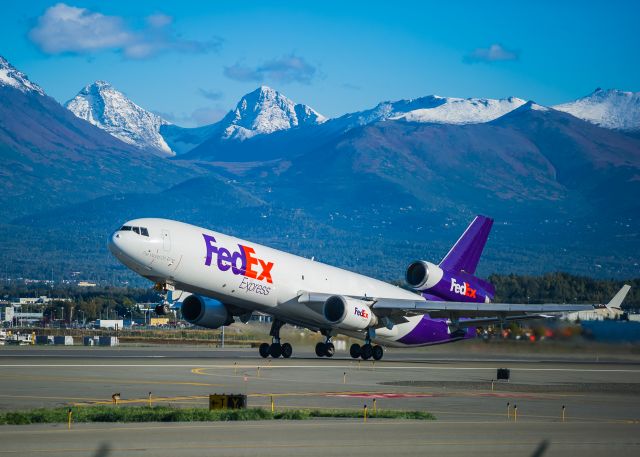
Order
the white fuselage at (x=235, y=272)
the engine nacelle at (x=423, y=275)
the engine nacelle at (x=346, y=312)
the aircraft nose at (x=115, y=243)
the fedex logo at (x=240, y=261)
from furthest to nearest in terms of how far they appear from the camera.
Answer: the engine nacelle at (x=423, y=275) < the engine nacelle at (x=346, y=312) < the fedex logo at (x=240, y=261) < the white fuselage at (x=235, y=272) < the aircraft nose at (x=115, y=243)

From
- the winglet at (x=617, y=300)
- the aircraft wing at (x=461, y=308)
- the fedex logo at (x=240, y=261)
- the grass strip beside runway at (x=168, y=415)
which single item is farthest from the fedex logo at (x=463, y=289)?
the grass strip beside runway at (x=168, y=415)

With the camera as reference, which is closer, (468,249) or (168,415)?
(168,415)

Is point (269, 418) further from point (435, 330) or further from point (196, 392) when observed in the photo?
point (435, 330)

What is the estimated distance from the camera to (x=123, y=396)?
38938 mm

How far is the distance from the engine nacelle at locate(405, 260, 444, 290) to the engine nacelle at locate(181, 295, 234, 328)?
11.7 metres

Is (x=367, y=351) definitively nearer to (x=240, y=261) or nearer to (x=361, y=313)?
(x=361, y=313)

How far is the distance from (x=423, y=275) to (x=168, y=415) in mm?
40202

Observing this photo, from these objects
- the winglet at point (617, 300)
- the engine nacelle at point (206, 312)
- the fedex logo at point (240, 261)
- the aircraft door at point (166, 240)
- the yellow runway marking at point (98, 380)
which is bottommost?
the yellow runway marking at point (98, 380)

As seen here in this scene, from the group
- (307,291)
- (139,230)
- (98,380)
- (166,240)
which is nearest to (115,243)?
(139,230)

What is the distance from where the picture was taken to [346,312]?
2459 inches

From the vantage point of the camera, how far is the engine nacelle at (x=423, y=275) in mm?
69375

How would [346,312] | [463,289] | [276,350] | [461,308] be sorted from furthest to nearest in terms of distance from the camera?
[463,289]
[276,350]
[461,308]
[346,312]

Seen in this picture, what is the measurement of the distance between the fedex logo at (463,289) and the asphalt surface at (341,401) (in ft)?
19.6

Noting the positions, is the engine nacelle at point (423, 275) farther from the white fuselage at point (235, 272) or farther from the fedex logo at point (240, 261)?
the fedex logo at point (240, 261)
